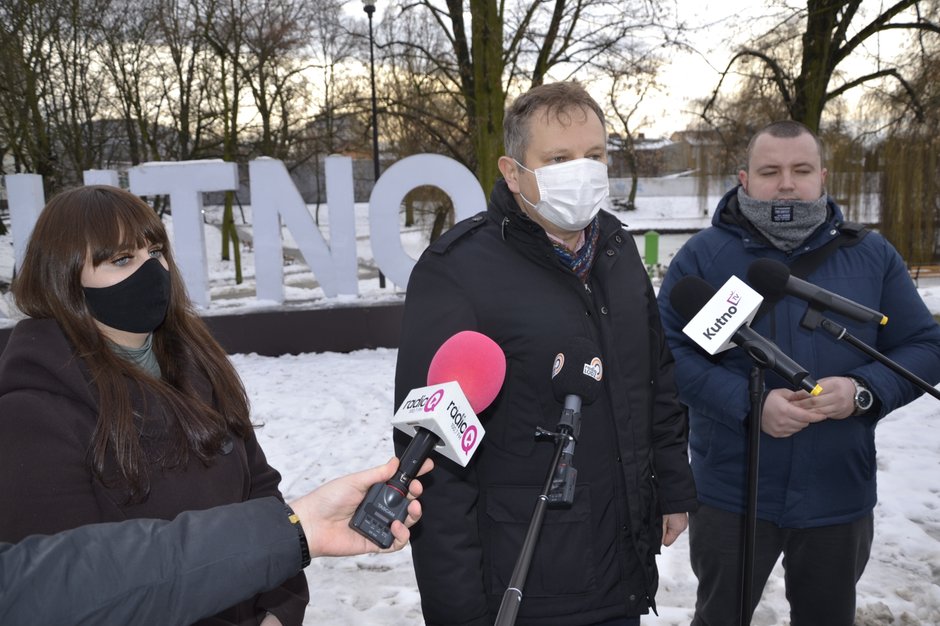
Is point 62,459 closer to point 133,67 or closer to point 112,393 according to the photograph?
point 112,393

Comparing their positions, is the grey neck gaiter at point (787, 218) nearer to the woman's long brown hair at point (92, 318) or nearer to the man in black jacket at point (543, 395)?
the man in black jacket at point (543, 395)

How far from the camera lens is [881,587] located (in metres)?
3.66

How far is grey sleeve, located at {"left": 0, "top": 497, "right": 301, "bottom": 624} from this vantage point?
108 centimetres

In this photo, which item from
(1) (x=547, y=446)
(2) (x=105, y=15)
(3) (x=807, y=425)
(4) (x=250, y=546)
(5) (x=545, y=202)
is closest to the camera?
(4) (x=250, y=546)

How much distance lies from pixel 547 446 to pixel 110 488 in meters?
1.13

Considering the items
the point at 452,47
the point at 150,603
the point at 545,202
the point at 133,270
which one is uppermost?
the point at 452,47

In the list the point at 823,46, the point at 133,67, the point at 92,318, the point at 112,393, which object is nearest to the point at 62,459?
the point at 112,393

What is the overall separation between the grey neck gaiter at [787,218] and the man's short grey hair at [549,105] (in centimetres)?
85

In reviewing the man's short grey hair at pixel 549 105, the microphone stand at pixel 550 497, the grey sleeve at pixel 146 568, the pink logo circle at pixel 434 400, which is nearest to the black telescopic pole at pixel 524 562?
the microphone stand at pixel 550 497

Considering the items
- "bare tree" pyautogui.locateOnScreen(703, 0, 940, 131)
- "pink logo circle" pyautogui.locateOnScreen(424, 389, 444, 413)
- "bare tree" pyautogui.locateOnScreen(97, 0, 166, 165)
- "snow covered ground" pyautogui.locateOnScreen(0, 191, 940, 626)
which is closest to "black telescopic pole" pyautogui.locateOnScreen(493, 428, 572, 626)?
"pink logo circle" pyautogui.locateOnScreen(424, 389, 444, 413)

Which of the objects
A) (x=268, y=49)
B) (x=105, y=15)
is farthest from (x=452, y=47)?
(x=105, y=15)

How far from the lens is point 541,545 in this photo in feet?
6.66

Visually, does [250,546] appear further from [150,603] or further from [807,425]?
[807,425]

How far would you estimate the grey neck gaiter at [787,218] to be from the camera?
265 centimetres
